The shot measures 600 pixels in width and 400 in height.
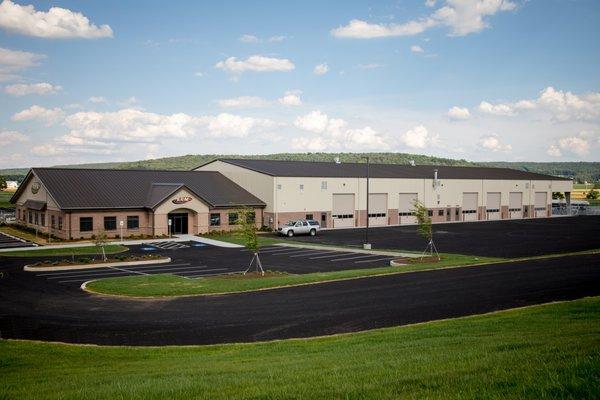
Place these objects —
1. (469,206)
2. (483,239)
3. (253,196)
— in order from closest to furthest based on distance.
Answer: (483,239), (253,196), (469,206)

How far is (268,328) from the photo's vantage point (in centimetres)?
1867

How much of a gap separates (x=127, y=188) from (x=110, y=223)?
5.45 meters

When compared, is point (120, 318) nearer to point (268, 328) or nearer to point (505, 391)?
point (268, 328)

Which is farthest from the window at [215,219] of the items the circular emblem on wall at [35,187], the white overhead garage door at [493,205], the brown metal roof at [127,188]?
the white overhead garage door at [493,205]

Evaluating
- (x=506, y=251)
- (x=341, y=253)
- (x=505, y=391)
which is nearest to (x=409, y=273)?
(x=341, y=253)

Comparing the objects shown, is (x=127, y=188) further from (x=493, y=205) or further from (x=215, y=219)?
(x=493, y=205)

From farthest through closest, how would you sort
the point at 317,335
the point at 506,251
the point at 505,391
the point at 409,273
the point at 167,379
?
the point at 506,251 → the point at 409,273 → the point at 317,335 → the point at 167,379 → the point at 505,391

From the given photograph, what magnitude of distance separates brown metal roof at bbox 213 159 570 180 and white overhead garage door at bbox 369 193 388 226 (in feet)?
9.39

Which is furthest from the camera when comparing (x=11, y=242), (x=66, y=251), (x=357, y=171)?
(x=357, y=171)

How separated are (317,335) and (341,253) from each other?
86.7 feet

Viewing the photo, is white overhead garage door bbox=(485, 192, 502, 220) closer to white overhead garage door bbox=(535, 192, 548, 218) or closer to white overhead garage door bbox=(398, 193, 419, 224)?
white overhead garage door bbox=(535, 192, 548, 218)

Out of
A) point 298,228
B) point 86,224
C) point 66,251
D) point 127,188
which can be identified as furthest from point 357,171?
point 66,251

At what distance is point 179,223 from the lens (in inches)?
2291

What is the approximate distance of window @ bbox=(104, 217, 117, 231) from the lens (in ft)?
176
